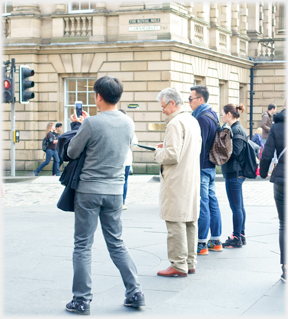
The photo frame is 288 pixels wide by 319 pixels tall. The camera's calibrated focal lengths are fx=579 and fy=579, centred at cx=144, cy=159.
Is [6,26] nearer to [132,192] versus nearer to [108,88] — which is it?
[132,192]

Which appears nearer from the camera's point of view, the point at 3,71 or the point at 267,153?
the point at 267,153

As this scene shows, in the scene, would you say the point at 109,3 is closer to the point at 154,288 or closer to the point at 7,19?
the point at 7,19

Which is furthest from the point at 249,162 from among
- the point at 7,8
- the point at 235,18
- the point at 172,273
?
the point at 235,18

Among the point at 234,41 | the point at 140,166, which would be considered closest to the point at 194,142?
the point at 140,166

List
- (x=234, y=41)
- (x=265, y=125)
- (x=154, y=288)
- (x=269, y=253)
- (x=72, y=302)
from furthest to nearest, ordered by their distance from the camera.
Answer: (x=234, y=41)
(x=265, y=125)
(x=269, y=253)
(x=154, y=288)
(x=72, y=302)

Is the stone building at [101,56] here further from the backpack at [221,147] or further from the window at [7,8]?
the backpack at [221,147]

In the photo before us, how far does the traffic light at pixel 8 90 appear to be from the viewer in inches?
674

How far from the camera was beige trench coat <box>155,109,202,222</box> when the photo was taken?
5.66 m

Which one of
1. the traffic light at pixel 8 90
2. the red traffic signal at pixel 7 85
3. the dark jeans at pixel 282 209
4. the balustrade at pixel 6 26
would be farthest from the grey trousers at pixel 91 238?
the balustrade at pixel 6 26

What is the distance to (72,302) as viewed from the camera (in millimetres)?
4590

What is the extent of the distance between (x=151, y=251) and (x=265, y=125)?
523 inches

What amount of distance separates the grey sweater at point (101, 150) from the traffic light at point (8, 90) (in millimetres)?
12964

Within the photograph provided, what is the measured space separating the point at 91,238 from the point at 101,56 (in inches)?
693

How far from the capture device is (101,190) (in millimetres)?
4633
